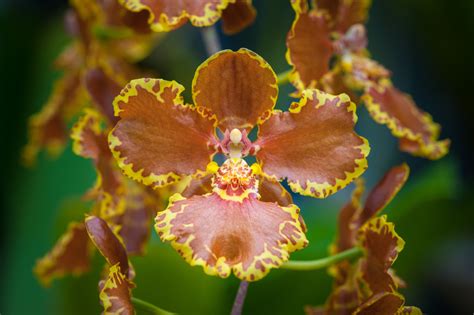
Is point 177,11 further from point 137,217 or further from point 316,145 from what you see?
point 137,217

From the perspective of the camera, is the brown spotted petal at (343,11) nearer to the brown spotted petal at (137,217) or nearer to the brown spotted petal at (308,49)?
the brown spotted petal at (308,49)

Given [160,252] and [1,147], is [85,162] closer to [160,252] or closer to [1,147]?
[1,147]

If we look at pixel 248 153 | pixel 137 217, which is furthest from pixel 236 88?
pixel 137 217

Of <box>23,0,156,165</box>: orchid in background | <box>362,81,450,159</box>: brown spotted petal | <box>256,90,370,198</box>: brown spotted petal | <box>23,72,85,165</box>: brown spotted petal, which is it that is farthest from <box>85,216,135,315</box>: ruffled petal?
<box>23,72,85,165</box>: brown spotted petal

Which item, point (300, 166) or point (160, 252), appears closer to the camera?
point (300, 166)

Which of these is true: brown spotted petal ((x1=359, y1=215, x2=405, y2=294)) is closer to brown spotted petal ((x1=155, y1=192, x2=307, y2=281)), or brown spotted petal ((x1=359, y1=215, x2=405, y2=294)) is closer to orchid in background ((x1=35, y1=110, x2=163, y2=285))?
brown spotted petal ((x1=155, y1=192, x2=307, y2=281))

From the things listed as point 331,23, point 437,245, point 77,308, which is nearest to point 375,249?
point 331,23

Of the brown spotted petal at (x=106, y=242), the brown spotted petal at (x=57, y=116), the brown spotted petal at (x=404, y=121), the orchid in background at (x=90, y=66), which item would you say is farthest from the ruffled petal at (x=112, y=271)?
the brown spotted petal at (x=57, y=116)
